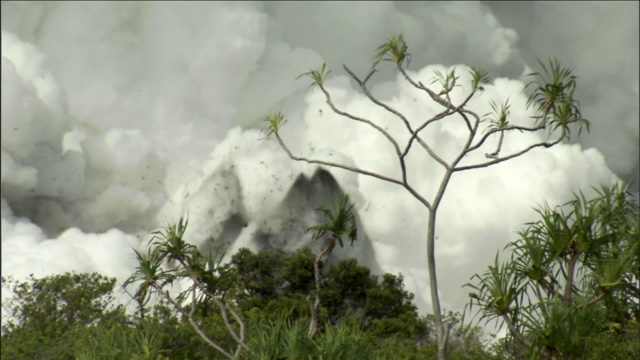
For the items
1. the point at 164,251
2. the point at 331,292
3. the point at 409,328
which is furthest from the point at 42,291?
the point at 164,251

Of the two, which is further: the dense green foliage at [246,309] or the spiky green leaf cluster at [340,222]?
the dense green foliage at [246,309]

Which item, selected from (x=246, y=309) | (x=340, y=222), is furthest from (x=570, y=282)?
(x=246, y=309)

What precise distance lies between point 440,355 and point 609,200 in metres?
3.81

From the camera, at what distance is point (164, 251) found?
13.2 metres

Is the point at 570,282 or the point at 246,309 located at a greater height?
the point at 246,309

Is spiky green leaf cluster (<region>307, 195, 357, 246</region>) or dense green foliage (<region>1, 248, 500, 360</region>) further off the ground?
dense green foliage (<region>1, 248, 500, 360</region>)

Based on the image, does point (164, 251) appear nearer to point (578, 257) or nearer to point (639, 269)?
point (578, 257)

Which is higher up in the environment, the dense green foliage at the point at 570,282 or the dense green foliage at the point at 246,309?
the dense green foliage at the point at 246,309

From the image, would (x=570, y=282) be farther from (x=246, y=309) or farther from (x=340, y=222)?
(x=246, y=309)

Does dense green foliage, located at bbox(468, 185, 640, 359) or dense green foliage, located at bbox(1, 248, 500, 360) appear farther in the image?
dense green foliage, located at bbox(1, 248, 500, 360)

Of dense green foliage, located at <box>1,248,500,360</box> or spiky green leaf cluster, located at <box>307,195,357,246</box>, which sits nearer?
spiky green leaf cluster, located at <box>307,195,357,246</box>

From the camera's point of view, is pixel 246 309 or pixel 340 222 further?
pixel 246 309

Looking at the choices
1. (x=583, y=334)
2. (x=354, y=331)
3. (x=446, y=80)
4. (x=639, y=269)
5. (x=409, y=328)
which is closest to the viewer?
(x=583, y=334)

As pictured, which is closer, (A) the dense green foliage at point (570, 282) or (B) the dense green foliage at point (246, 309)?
(A) the dense green foliage at point (570, 282)
